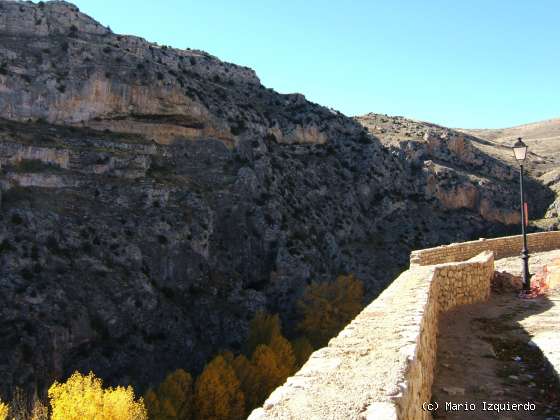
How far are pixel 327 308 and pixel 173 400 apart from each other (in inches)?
844

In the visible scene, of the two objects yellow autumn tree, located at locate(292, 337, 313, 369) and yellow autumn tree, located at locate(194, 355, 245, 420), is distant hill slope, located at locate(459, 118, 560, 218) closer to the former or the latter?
yellow autumn tree, located at locate(292, 337, 313, 369)

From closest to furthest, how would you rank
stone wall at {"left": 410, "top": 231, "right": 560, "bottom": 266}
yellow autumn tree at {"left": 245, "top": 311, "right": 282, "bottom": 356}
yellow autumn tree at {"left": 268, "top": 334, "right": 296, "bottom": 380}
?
stone wall at {"left": 410, "top": 231, "right": 560, "bottom": 266}, yellow autumn tree at {"left": 268, "top": 334, "right": 296, "bottom": 380}, yellow autumn tree at {"left": 245, "top": 311, "right": 282, "bottom": 356}

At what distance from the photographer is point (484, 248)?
24.2 m

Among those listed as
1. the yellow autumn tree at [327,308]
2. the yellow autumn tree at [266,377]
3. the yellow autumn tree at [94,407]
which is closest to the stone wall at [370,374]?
the yellow autumn tree at [94,407]

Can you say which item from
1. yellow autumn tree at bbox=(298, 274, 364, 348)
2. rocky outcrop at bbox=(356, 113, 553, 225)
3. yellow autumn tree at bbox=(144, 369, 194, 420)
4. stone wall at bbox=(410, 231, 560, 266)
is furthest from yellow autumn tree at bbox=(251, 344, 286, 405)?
rocky outcrop at bbox=(356, 113, 553, 225)

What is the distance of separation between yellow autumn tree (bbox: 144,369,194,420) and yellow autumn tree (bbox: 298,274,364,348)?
16.2m

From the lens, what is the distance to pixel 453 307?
39.9 feet

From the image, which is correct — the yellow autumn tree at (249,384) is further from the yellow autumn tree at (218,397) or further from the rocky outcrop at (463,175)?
the rocky outcrop at (463,175)

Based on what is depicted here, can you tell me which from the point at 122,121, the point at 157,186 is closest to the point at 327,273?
the point at 157,186

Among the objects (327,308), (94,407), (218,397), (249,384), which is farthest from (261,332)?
(94,407)

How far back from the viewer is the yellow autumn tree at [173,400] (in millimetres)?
29344

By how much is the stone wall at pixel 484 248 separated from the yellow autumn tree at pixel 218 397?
64.8 ft

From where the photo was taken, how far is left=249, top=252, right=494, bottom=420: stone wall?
13.4 feet

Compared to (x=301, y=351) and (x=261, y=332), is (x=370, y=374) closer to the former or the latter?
(x=301, y=351)
